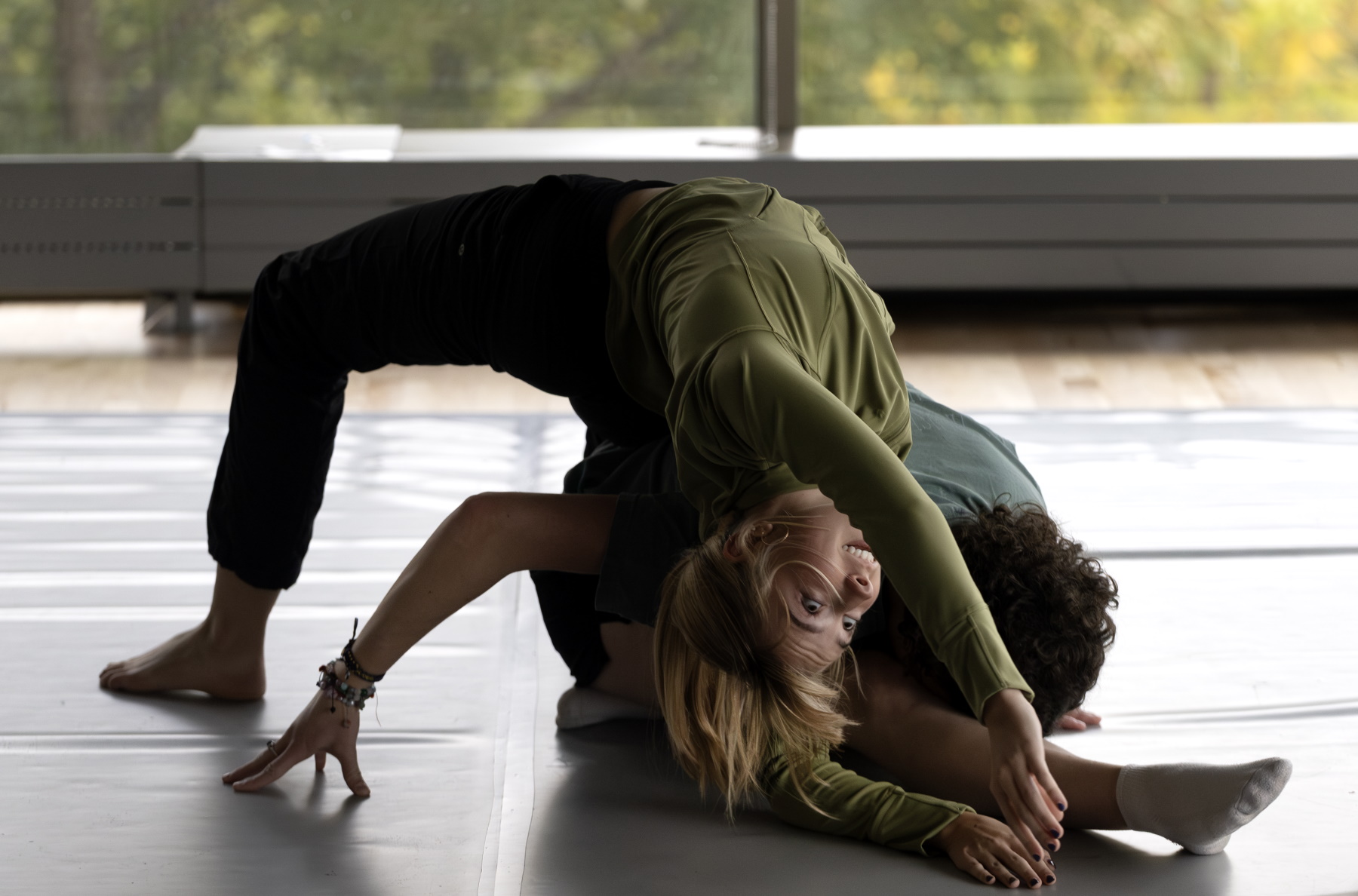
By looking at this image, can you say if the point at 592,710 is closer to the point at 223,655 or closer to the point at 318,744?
the point at 318,744

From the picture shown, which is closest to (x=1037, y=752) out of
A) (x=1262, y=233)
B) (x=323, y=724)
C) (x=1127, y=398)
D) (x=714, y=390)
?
(x=714, y=390)

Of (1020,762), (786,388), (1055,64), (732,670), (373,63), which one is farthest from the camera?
(1055,64)

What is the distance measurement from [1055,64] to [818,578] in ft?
12.4

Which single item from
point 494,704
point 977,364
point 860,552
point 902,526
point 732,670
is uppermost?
point 902,526

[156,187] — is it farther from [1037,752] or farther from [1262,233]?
[1037,752]

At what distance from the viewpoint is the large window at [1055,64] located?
4809 mm

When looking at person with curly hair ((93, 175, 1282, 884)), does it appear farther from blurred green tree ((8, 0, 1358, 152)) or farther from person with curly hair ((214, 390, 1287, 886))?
blurred green tree ((8, 0, 1358, 152))

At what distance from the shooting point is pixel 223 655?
6.34ft

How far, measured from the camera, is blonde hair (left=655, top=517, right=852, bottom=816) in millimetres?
1468

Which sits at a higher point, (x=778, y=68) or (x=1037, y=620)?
(x=778, y=68)

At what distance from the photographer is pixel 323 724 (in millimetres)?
1680

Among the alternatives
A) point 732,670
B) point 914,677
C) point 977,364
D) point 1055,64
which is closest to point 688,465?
point 732,670

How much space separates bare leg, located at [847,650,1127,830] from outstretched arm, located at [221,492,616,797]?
1.15 ft

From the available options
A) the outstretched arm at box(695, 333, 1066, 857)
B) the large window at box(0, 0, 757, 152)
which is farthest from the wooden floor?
the outstretched arm at box(695, 333, 1066, 857)
